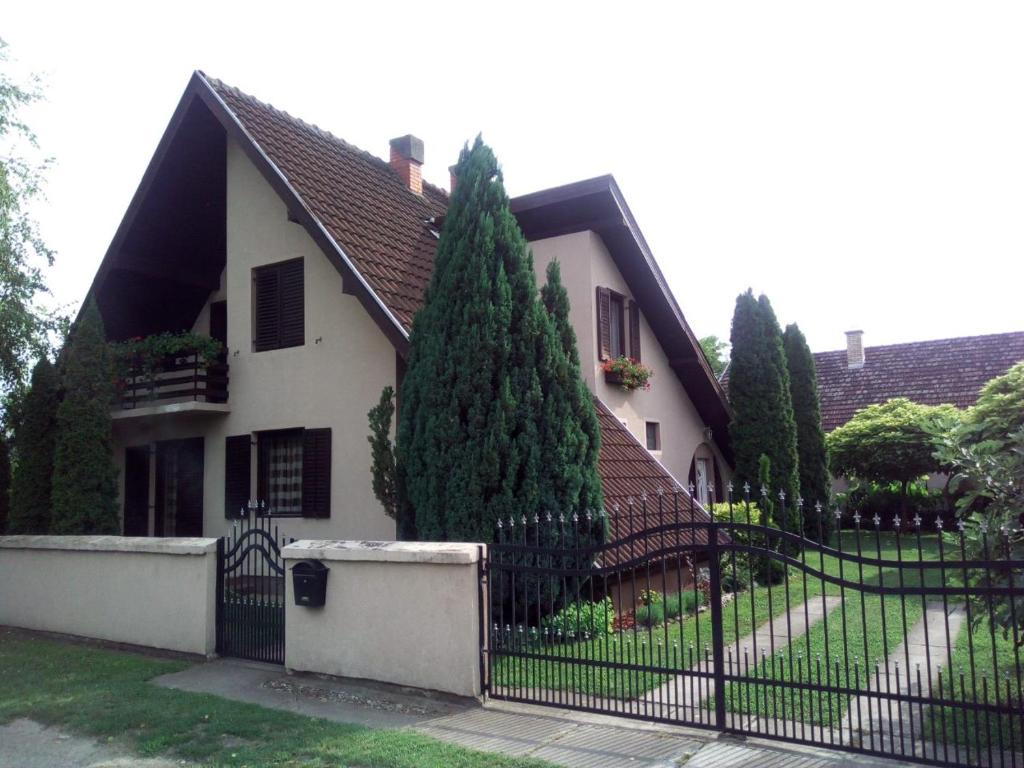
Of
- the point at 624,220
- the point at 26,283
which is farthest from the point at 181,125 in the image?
the point at 624,220

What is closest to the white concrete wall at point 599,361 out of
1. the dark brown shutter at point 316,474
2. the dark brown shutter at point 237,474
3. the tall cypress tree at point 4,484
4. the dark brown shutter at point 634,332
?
the dark brown shutter at point 634,332

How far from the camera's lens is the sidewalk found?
5.57 meters

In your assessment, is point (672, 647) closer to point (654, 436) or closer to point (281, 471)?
point (281, 471)

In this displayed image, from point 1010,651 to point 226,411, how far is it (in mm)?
10978

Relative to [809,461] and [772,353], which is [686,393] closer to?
[772,353]

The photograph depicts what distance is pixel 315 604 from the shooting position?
8.05 meters

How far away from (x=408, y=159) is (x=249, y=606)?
37.2 ft

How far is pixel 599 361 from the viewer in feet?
45.2

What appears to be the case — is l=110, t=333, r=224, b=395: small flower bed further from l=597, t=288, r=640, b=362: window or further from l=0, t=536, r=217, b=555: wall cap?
l=597, t=288, r=640, b=362: window

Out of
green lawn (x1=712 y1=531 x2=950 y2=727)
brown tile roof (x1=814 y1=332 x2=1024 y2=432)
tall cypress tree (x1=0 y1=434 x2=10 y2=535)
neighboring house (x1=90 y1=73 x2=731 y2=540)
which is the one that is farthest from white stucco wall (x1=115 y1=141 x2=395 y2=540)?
brown tile roof (x1=814 y1=332 x2=1024 y2=432)

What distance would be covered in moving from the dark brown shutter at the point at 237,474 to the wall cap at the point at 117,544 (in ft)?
9.00

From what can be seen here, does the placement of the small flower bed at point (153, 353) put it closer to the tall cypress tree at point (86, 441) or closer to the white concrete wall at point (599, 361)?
the tall cypress tree at point (86, 441)

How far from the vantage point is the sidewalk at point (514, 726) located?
5.57 metres

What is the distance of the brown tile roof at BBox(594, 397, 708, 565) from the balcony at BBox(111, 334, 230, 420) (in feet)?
20.0
